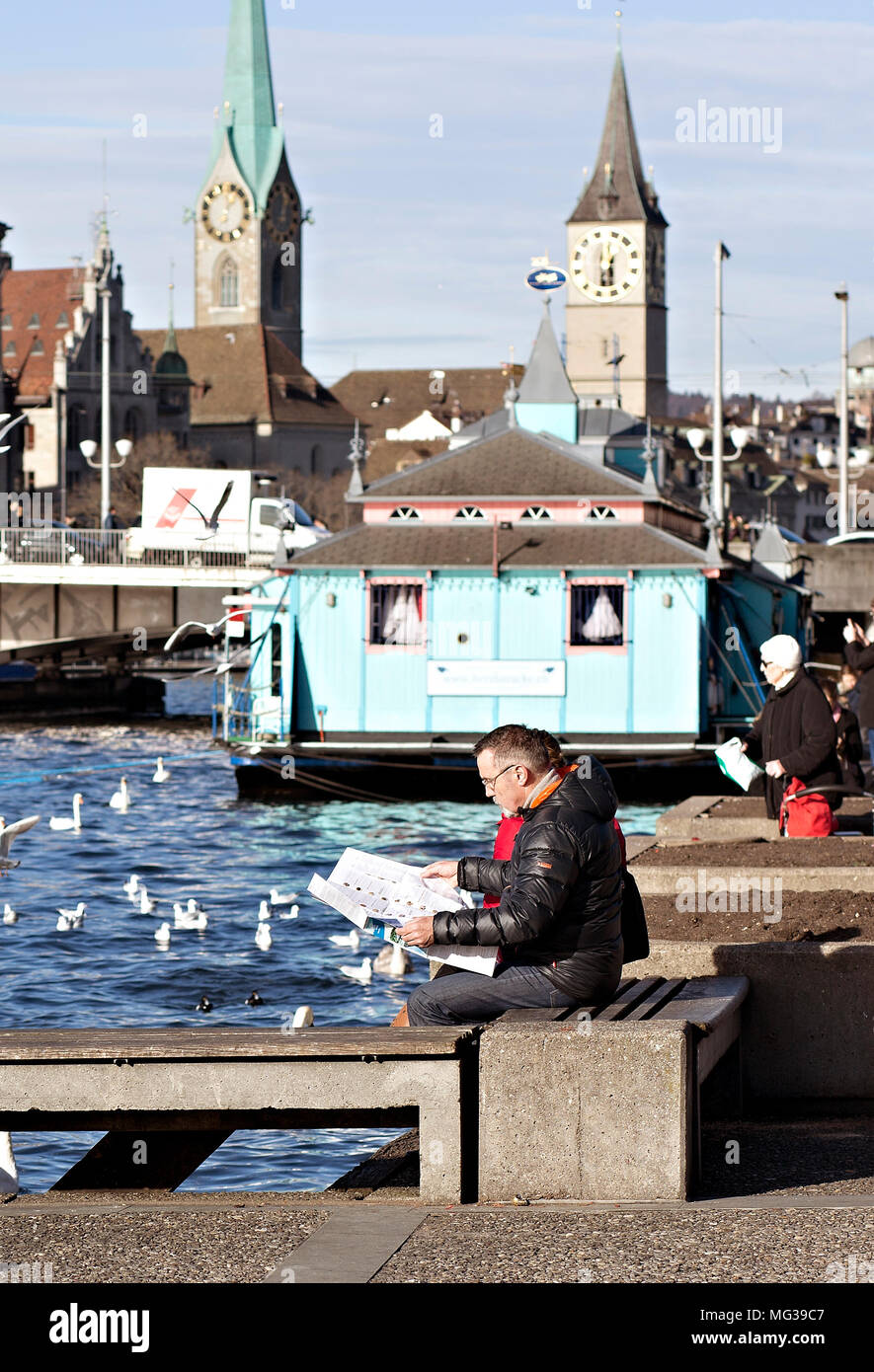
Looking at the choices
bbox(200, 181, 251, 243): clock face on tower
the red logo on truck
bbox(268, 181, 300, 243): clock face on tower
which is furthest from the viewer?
bbox(268, 181, 300, 243): clock face on tower

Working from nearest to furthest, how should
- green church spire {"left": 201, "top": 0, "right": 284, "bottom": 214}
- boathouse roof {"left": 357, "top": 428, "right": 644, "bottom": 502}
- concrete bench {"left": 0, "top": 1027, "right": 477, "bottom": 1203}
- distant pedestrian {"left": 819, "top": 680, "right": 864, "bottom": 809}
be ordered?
concrete bench {"left": 0, "top": 1027, "right": 477, "bottom": 1203} < distant pedestrian {"left": 819, "top": 680, "right": 864, "bottom": 809} < boathouse roof {"left": 357, "top": 428, "right": 644, "bottom": 502} < green church spire {"left": 201, "top": 0, "right": 284, "bottom": 214}

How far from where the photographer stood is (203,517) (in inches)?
2121

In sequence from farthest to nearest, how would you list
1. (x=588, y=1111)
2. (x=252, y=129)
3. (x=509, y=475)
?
(x=252, y=129) < (x=509, y=475) < (x=588, y=1111)

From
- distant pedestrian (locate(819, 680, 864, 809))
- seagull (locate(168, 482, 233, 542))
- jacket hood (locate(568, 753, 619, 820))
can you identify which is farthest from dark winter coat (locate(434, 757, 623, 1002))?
seagull (locate(168, 482, 233, 542))

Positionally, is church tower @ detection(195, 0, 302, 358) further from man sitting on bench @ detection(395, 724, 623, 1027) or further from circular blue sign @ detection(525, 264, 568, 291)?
man sitting on bench @ detection(395, 724, 623, 1027)

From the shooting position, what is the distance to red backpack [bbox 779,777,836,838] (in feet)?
46.2

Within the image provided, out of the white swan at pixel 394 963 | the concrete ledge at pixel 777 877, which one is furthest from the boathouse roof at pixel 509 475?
the concrete ledge at pixel 777 877

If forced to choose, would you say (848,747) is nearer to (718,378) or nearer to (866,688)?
(866,688)

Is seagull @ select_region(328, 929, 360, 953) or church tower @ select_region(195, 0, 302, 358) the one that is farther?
church tower @ select_region(195, 0, 302, 358)

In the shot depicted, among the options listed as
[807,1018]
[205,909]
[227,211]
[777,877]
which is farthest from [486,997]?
[227,211]

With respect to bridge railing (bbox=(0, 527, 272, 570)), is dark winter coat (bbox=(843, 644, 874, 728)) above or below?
below

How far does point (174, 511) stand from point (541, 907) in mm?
47290
